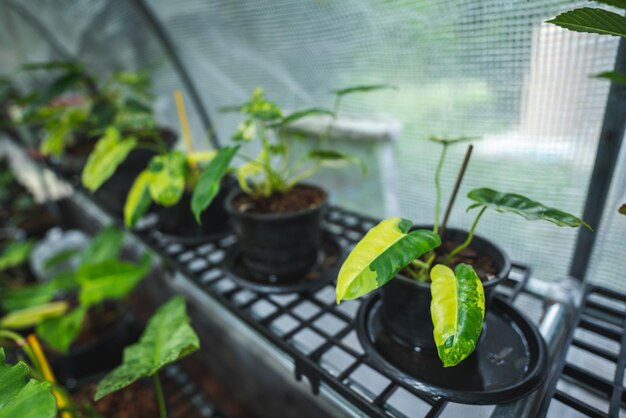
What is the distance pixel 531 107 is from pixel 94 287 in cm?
108

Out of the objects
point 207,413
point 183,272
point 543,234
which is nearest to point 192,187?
point 183,272

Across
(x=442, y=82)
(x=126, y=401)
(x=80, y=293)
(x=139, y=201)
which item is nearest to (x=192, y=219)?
(x=139, y=201)

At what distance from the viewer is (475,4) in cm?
60

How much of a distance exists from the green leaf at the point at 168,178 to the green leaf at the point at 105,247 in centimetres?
60

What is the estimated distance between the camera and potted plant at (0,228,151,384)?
37.0 inches

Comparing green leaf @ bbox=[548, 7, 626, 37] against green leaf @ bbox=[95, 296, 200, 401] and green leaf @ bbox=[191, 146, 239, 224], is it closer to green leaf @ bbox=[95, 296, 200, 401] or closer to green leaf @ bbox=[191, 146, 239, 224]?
green leaf @ bbox=[191, 146, 239, 224]

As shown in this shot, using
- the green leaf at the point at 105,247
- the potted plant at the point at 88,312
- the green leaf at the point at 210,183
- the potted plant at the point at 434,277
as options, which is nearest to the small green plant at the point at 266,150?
the green leaf at the point at 210,183

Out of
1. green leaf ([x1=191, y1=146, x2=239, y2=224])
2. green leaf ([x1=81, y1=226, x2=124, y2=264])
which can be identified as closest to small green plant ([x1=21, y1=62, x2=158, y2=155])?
green leaf ([x1=81, y1=226, x2=124, y2=264])

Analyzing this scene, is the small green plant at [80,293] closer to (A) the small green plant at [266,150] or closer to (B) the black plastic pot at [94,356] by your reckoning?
(B) the black plastic pot at [94,356]

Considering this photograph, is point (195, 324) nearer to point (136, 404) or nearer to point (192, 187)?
point (136, 404)

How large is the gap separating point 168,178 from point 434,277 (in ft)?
1.85

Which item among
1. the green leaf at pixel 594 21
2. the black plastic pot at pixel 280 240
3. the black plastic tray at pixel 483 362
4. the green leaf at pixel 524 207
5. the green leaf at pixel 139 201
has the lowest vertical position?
the black plastic tray at pixel 483 362

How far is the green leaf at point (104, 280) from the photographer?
0.91 metres

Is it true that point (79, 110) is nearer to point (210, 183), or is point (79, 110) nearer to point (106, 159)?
point (106, 159)
